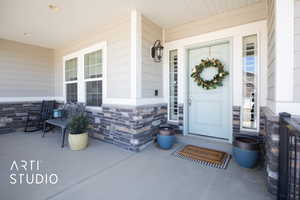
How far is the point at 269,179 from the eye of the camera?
1.61m

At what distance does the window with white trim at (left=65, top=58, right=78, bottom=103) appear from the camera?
426 centimetres

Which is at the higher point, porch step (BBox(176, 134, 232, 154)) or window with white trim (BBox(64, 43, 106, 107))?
window with white trim (BBox(64, 43, 106, 107))

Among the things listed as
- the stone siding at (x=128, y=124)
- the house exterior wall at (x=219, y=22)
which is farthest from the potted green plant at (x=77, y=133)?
the house exterior wall at (x=219, y=22)

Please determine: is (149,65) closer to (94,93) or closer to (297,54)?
(94,93)

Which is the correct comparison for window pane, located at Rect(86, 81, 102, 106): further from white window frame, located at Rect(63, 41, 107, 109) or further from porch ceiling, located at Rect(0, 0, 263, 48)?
porch ceiling, located at Rect(0, 0, 263, 48)

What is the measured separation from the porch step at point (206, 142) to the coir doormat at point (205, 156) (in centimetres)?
8

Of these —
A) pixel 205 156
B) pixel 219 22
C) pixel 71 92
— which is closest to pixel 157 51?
pixel 219 22

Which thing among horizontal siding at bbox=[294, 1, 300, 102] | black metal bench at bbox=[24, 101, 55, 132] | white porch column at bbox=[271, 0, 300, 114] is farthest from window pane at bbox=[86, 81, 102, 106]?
horizontal siding at bbox=[294, 1, 300, 102]

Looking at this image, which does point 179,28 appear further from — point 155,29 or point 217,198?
point 217,198

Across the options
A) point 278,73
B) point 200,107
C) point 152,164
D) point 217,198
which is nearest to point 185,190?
point 217,198

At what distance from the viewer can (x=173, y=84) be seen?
11.2 feet

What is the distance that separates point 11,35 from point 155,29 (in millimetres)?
3867

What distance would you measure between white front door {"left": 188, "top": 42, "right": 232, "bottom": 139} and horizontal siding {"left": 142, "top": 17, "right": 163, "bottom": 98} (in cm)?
76

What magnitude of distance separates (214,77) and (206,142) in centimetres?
132
